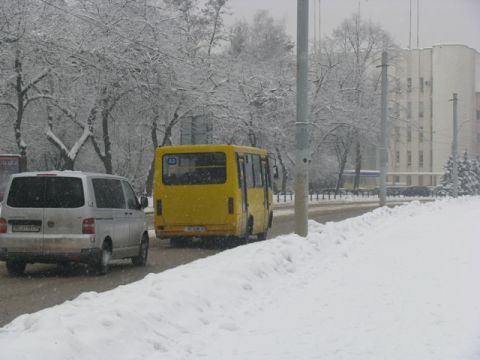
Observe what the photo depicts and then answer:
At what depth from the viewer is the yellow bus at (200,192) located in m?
18.6

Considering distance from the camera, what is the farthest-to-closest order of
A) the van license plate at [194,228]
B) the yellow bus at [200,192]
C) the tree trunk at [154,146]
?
the tree trunk at [154,146], the van license plate at [194,228], the yellow bus at [200,192]

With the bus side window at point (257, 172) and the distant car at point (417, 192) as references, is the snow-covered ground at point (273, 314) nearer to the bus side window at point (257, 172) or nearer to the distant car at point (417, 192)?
the bus side window at point (257, 172)

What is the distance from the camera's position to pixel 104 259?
13109 millimetres

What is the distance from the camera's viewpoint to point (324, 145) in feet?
235

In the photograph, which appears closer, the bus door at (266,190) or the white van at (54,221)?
the white van at (54,221)

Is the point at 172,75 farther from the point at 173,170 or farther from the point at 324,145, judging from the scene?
the point at 324,145

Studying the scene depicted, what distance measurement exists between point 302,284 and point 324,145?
61023 mm

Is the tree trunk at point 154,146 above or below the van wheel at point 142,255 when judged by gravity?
above

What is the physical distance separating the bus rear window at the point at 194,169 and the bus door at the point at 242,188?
0.54 m

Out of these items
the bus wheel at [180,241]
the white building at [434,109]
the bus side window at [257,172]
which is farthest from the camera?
the white building at [434,109]

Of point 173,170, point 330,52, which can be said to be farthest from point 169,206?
point 330,52

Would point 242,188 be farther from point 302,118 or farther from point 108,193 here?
point 108,193

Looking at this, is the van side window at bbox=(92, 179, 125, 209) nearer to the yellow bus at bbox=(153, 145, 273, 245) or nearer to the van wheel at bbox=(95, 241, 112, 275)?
the van wheel at bbox=(95, 241, 112, 275)

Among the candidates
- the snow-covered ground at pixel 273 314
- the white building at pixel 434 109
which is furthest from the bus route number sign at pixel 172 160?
the white building at pixel 434 109
